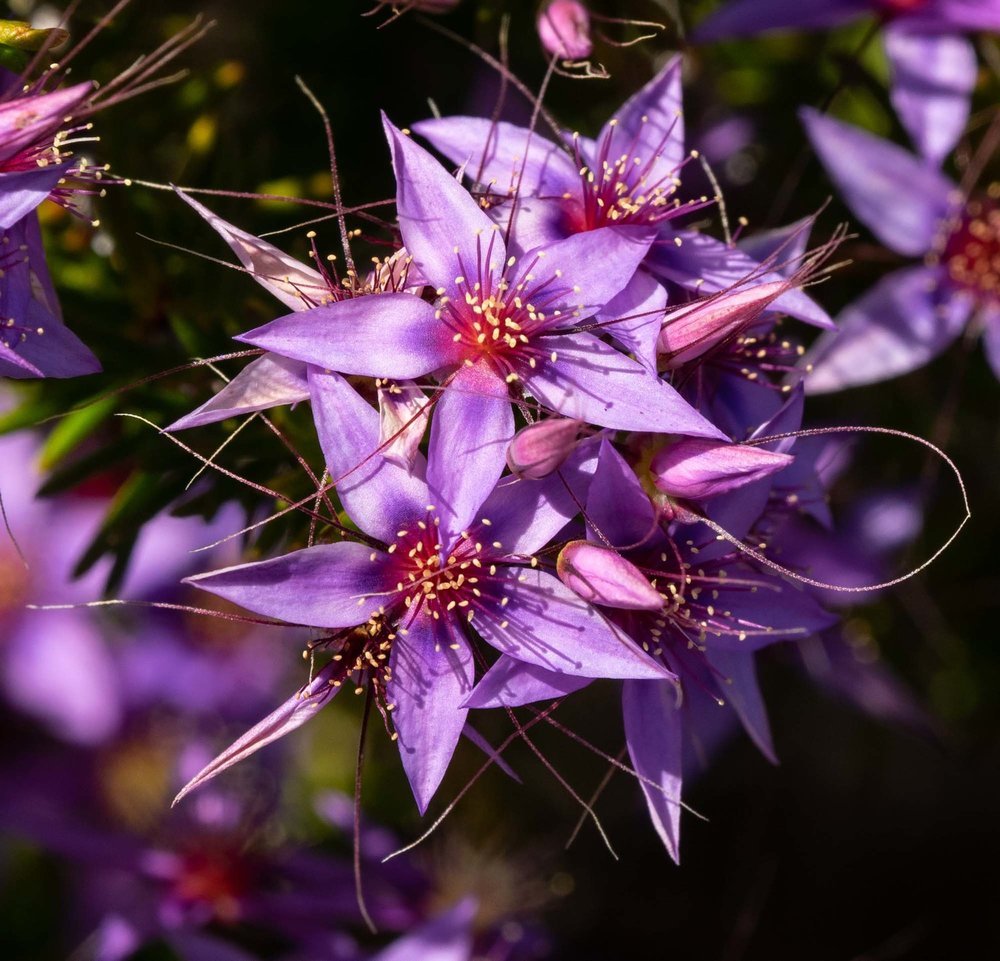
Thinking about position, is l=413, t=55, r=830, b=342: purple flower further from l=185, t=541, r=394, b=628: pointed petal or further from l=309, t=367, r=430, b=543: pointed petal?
l=185, t=541, r=394, b=628: pointed petal

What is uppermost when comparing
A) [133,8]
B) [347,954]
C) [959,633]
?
[133,8]

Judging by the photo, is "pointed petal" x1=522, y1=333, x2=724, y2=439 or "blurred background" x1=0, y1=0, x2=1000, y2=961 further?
"blurred background" x1=0, y1=0, x2=1000, y2=961

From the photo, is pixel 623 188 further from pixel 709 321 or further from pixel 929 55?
pixel 929 55

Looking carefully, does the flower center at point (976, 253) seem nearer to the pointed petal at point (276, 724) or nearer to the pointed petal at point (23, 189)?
the pointed petal at point (276, 724)

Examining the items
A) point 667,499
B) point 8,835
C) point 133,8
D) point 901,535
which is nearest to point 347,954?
point 8,835

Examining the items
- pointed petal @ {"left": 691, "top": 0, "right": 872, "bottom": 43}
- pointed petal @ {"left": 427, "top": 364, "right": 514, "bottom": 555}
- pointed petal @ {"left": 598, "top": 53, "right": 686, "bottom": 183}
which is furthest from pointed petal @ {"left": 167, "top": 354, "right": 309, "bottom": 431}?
pointed petal @ {"left": 691, "top": 0, "right": 872, "bottom": 43}

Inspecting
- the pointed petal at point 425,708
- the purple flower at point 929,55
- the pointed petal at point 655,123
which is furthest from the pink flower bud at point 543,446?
the purple flower at point 929,55

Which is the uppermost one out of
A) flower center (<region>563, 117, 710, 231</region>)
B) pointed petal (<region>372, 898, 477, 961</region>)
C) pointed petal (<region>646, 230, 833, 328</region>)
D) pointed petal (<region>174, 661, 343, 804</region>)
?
flower center (<region>563, 117, 710, 231</region>)

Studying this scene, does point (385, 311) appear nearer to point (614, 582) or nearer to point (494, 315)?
point (494, 315)
